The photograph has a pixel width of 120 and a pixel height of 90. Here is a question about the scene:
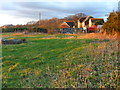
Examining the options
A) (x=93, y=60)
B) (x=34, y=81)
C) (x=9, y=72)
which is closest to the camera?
(x=34, y=81)

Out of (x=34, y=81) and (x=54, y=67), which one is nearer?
(x=34, y=81)

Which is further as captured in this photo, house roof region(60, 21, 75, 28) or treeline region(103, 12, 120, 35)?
house roof region(60, 21, 75, 28)

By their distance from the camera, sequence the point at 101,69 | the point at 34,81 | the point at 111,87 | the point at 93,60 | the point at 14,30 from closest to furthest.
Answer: the point at 111,87 < the point at 34,81 < the point at 101,69 < the point at 93,60 < the point at 14,30

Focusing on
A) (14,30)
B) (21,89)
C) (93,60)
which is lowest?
(21,89)

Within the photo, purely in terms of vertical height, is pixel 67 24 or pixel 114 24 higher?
pixel 67 24

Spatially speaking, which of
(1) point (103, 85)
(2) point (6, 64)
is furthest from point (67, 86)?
(2) point (6, 64)

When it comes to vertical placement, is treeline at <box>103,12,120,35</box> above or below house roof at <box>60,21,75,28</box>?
below

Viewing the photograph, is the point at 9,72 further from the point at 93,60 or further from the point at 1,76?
the point at 93,60

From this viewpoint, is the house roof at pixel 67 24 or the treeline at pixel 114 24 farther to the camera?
the house roof at pixel 67 24

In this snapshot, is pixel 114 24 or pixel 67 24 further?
pixel 67 24

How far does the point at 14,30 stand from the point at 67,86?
35.1 metres

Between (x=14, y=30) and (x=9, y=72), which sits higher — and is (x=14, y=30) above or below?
above

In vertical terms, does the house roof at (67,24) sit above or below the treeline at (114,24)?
above

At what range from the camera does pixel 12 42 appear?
508 inches
